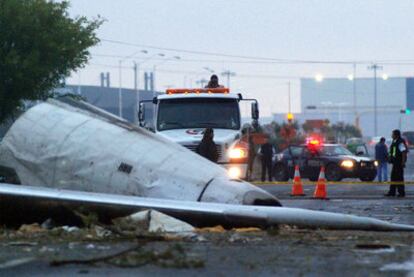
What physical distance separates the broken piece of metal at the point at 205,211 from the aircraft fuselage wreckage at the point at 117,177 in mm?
12

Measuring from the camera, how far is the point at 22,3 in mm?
45812

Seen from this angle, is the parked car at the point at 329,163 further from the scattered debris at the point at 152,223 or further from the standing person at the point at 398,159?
the scattered debris at the point at 152,223

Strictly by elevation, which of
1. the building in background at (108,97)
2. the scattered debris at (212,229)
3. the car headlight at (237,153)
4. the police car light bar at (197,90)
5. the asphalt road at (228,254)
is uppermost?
the building in background at (108,97)

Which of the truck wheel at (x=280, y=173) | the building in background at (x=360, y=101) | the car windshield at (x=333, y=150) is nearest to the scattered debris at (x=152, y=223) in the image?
the car windshield at (x=333, y=150)

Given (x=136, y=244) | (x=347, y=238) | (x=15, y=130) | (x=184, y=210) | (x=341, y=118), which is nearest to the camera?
(x=136, y=244)

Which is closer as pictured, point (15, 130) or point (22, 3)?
point (15, 130)

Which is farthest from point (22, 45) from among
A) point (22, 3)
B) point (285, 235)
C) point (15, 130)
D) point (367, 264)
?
point (367, 264)

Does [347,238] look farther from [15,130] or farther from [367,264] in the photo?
[15,130]

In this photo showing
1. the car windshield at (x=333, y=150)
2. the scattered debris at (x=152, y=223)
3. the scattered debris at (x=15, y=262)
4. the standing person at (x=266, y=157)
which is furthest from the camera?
the car windshield at (x=333, y=150)

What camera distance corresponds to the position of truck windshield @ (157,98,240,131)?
2594 centimetres

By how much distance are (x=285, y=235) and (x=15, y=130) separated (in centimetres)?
675

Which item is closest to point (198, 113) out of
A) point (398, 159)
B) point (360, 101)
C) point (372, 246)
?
point (398, 159)

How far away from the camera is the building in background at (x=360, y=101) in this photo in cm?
17362

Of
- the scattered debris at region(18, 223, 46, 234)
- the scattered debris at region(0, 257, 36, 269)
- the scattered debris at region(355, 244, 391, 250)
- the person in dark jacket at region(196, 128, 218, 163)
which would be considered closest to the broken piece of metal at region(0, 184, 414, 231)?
the scattered debris at region(18, 223, 46, 234)
